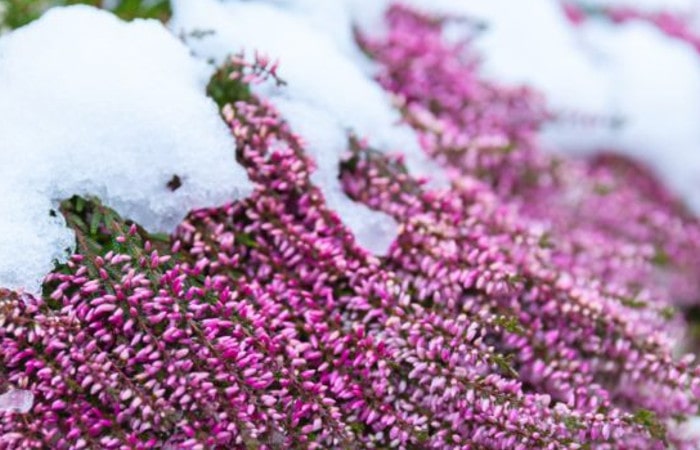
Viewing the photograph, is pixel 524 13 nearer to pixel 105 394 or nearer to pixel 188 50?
pixel 188 50

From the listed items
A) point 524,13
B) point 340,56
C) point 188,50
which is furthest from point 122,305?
point 524,13

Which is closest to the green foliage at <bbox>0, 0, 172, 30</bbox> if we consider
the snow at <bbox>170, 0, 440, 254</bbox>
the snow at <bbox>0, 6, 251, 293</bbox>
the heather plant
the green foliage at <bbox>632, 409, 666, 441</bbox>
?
the snow at <bbox>170, 0, 440, 254</bbox>

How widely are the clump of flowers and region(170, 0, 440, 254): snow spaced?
0.04 metres

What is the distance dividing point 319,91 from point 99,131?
0.49 m

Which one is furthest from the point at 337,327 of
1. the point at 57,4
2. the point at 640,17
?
the point at 640,17

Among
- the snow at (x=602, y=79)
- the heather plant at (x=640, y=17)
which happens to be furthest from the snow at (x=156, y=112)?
the heather plant at (x=640, y=17)

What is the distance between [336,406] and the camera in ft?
4.47

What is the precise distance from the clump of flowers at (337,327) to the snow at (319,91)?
0.04 meters

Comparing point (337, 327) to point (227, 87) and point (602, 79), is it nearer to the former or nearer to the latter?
point (227, 87)

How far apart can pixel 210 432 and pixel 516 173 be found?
1146mm

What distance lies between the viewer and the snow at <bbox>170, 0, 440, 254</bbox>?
164cm

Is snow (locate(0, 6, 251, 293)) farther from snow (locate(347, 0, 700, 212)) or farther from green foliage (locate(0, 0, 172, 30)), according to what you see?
snow (locate(347, 0, 700, 212))

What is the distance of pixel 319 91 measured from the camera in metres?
1.75

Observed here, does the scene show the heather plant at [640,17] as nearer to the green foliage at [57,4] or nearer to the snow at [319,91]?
the snow at [319,91]
